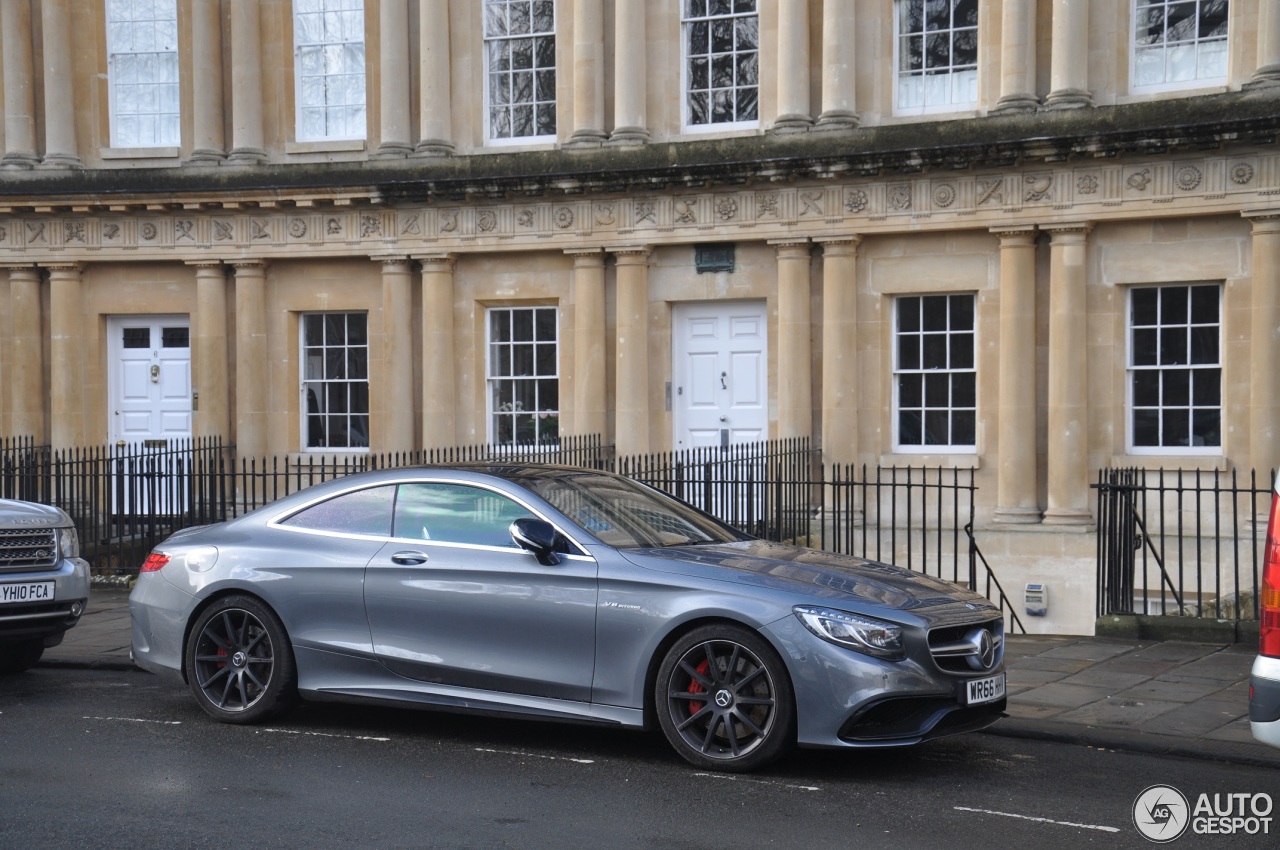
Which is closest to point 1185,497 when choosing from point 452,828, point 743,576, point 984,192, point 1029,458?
point 1029,458

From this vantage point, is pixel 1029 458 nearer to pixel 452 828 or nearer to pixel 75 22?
pixel 452 828

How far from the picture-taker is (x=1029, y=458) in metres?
17.9

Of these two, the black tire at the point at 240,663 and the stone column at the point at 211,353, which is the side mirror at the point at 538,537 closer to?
the black tire at the point at 240,663

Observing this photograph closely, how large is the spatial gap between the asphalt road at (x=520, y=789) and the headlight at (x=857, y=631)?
0.68 metres

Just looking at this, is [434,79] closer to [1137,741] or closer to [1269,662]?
[1137,741]

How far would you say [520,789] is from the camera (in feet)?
22.8

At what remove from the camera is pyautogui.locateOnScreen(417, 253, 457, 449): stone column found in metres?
20.5

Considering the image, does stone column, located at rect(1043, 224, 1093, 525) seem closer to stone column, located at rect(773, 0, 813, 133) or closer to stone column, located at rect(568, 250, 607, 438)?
stone column, located at rect(773, 0, 813, 133)

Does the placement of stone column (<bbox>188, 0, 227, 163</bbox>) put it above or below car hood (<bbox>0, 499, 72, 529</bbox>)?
above

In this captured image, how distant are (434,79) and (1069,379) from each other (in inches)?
386

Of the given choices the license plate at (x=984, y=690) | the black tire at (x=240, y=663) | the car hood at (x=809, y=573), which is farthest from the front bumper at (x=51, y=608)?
the license plate at (x=984, y=690)

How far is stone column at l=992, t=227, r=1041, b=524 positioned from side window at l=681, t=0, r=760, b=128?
13.4 ft

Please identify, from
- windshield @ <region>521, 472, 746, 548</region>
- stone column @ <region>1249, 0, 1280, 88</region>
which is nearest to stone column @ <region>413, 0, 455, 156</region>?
stone column @ <region>1249, 0, 1280, 88</region>

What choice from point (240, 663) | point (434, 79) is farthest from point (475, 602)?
point (434, 79)
